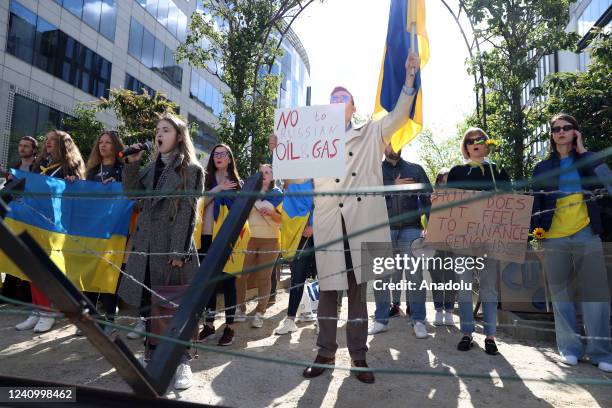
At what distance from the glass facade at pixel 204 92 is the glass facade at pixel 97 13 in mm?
8338

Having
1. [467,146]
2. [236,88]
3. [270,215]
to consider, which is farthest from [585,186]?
[236,88]

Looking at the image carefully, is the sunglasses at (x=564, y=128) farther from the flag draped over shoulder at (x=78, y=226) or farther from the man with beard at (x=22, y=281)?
the man with beard at (x=22, y=281)

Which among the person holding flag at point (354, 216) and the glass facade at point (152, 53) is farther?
the glass facade at point (152, 53)

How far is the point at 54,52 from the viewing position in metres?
19.2

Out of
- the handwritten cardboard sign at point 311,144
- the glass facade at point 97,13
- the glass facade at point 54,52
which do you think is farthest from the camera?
the glass facade at point 97,13

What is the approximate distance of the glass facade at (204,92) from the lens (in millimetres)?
31328

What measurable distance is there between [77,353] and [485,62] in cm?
702

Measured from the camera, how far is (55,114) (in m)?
19.3

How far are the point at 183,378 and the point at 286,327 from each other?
5.40 ft

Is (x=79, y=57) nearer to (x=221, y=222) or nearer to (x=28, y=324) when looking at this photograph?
(x=28, y=324)

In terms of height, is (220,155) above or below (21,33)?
below

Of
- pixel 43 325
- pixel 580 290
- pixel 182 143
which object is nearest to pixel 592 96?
pixel 580 290

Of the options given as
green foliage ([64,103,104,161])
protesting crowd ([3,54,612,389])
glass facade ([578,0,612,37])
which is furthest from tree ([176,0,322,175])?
glass facade ([578,0,612,37])

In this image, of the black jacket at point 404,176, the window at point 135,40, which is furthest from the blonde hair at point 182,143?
the window at point 135,40
